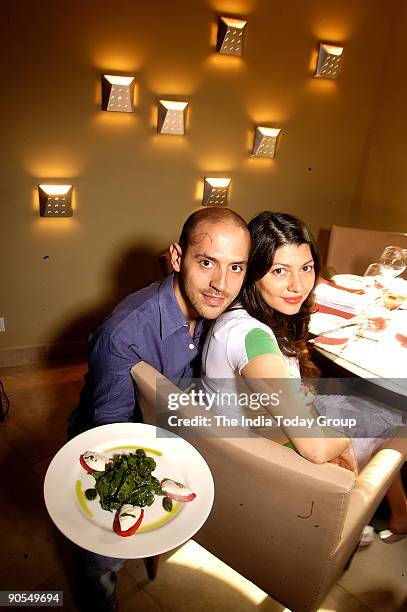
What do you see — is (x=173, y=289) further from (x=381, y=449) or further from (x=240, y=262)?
(x=381, y=449)

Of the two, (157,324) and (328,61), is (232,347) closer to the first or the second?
(157,324)

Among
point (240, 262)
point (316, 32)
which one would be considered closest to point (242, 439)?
point (240, 262)

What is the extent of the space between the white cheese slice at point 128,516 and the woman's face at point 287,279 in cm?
86

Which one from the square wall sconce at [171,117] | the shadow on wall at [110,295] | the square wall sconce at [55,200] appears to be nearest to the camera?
the square wall sconce at [55,200]

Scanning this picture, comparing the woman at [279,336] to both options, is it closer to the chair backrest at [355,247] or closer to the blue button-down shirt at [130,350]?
the blue button-down shirt at [130,350]

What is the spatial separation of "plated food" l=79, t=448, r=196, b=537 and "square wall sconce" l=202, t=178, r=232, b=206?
8.46ft

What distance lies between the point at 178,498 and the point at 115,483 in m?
0.13

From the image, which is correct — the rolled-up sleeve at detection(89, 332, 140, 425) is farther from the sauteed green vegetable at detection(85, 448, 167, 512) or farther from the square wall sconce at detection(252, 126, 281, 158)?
the square wall sconce at detection(252, 126, 281, 158)

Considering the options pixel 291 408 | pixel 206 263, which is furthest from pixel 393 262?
pixel 291 408

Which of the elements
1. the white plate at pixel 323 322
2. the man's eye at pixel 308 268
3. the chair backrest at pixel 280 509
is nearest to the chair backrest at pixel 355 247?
the white plate at pixel 323 322

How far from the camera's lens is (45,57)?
2512 mm

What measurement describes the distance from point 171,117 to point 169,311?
73.9 inches

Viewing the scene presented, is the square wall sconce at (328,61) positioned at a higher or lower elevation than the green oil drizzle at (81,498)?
higher

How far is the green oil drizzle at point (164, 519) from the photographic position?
856 millimetres
